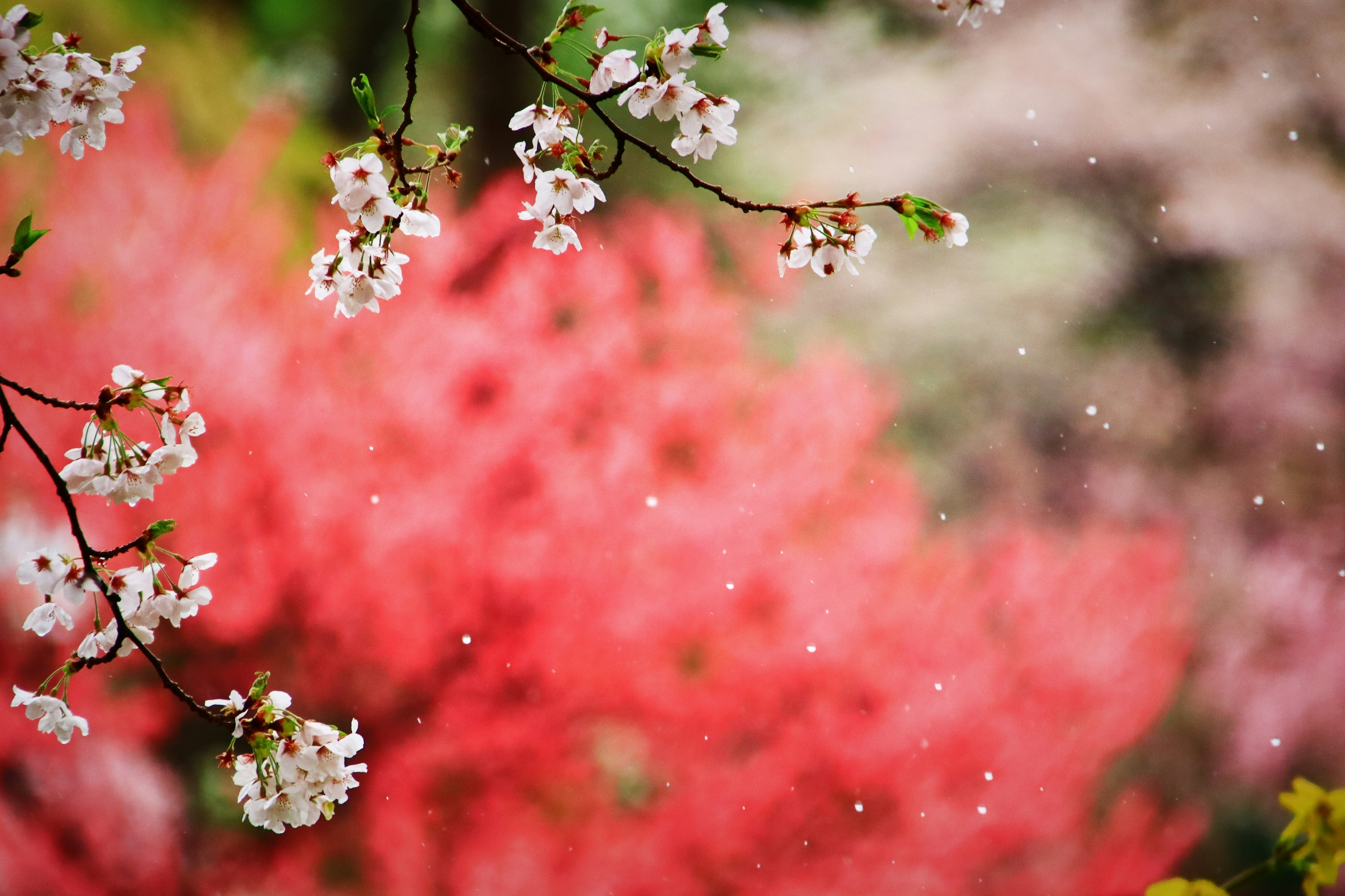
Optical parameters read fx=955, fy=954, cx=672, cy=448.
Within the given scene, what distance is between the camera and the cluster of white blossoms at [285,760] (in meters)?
0.72

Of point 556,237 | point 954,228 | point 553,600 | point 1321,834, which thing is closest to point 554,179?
point 556,237

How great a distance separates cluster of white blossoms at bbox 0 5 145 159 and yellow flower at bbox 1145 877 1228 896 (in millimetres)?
842

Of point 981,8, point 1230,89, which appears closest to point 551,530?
point 981,8

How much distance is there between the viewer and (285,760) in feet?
2.42

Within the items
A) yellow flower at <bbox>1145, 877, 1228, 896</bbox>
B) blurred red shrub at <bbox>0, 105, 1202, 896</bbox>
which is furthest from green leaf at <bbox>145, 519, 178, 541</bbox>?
blurred red shrub at <bbox>0, 105, 1202, 896</bbox>

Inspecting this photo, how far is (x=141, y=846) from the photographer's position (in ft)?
4.94

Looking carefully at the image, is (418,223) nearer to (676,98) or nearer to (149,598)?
(676,98)

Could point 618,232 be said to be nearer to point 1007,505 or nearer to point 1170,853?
point 1007,505

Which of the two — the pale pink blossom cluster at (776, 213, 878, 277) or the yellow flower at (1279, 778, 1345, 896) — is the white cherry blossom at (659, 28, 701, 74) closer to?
the pale pink blossom cluster at (776, 213, 878, 277)

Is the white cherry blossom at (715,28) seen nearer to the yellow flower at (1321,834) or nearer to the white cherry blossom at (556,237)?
the white cherry blossom at (556,237)

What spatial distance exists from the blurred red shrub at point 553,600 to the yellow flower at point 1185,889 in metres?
1.00

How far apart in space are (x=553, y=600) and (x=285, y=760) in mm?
827

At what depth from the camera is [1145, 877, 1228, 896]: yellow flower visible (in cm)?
48

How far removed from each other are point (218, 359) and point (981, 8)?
1.28 meters
